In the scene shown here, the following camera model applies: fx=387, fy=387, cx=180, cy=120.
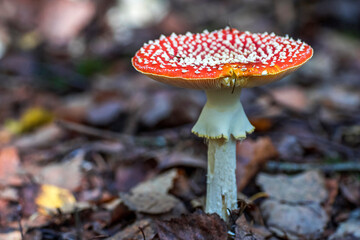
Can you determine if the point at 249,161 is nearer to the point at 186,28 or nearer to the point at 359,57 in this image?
the point at 359,57

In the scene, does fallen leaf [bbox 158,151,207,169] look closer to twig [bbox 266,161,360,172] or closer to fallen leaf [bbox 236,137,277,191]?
fallen leaf [bbox 236,137,277,191]

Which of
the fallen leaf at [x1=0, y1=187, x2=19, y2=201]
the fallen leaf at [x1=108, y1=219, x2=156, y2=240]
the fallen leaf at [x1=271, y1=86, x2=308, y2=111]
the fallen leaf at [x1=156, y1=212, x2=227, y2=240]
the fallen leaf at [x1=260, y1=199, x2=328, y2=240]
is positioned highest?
the fallen leaf at [x1=156, y1=212, x2=227, y2=240]

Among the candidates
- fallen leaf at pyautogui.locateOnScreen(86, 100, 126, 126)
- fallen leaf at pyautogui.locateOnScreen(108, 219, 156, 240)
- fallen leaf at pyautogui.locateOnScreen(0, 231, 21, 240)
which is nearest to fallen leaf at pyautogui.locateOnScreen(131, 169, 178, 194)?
fallen leaf at pyautogui.locateOnScreen(108, 219, 156, 240)

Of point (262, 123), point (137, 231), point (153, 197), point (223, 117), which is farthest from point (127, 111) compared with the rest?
point (223, 117)

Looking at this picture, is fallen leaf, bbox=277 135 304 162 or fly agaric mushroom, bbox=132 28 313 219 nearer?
fly agaric mushroom, bbox=132 28 313 219

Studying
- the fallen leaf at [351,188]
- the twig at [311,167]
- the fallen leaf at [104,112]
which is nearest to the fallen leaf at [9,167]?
the fallen leaf at [104,112]

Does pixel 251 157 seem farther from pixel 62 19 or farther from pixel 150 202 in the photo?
pixel 62 19

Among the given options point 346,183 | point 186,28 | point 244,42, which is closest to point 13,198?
point 244,42
